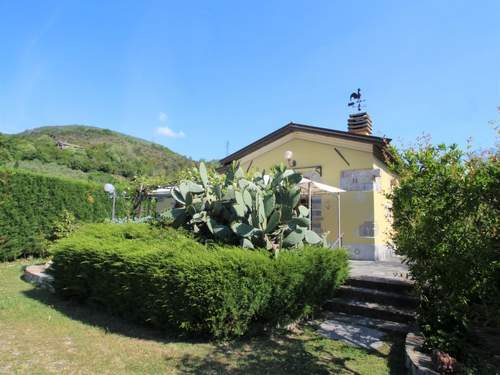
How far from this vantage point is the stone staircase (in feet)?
18.5

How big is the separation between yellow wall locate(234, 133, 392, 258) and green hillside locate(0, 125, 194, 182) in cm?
620

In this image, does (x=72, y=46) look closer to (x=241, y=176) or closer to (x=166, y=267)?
(x=241, y=176)

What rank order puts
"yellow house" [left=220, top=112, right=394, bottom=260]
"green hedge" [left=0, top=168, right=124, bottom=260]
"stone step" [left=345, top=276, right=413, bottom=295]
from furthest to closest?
"yellow house" [left=220, top=112, right=394, bottom=260], "green hedge" [left=0, top=168, right=124, bottom=260], "stone step" [left=345, top=276, right=413, bottom=295]

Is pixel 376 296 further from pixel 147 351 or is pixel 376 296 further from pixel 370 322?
pixel 147 351

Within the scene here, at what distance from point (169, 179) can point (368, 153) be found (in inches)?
317

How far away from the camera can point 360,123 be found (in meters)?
14.0

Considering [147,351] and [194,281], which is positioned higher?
[194,281]

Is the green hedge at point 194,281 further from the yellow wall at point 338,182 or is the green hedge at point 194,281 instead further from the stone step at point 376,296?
the yellow wall at point 338,182

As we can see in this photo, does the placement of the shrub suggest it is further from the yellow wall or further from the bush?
the yellow wall

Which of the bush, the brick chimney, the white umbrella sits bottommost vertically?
the bush

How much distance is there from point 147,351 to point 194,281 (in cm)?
101

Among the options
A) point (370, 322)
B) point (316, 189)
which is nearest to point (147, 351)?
point (370, 322)

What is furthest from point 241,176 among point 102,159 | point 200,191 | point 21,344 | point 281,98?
point 102,159

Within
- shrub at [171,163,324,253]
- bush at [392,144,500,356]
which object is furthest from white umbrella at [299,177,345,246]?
bush at [392,144,500,356]
